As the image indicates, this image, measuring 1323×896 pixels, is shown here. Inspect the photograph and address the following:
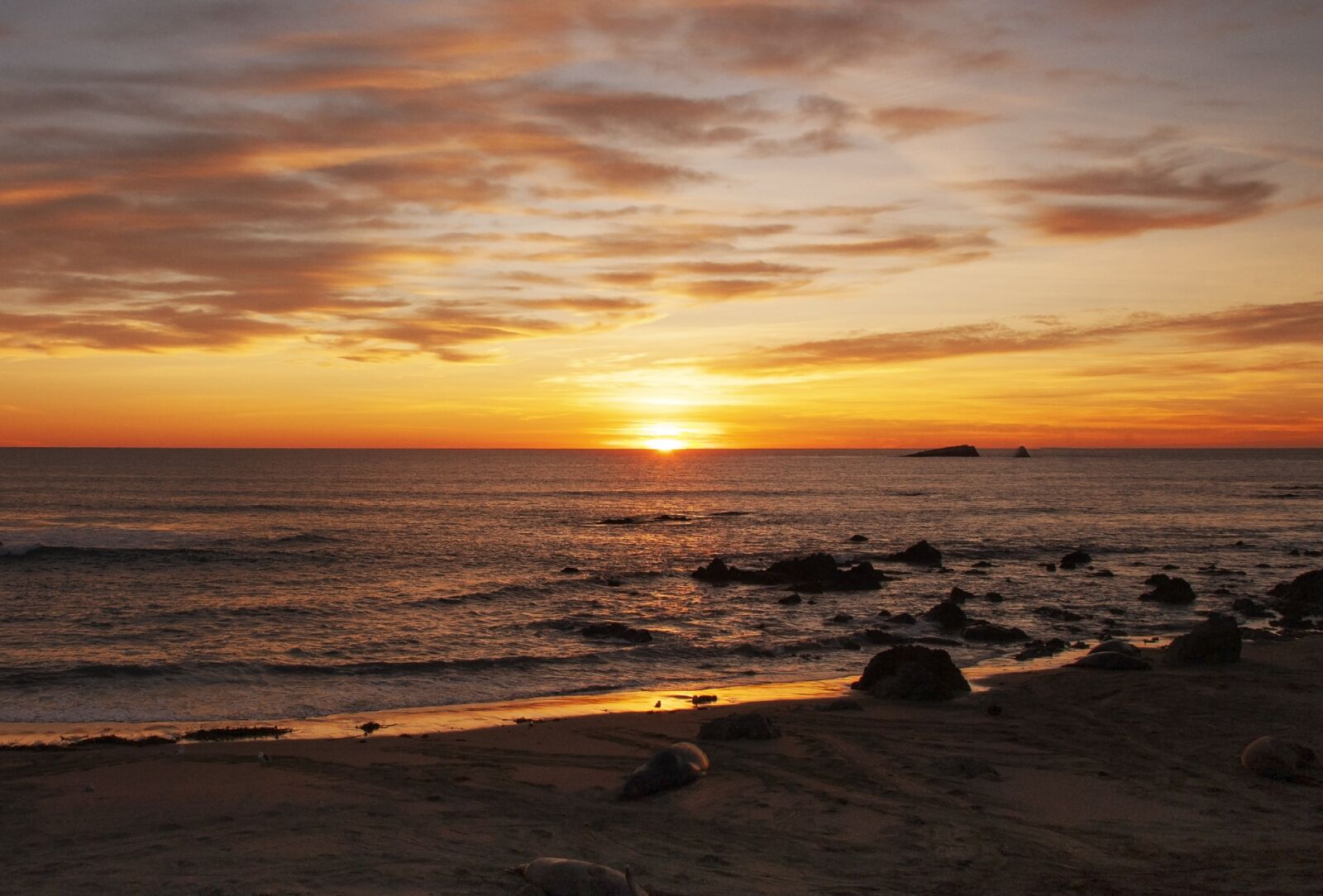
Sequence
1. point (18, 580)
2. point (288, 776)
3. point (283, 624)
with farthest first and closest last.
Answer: point (18, 580), point (283, 624), point (288, 776)

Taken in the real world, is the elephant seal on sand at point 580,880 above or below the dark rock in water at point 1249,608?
above

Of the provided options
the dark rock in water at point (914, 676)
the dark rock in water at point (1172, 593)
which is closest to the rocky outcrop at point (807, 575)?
the dark rock in water at point (1172, 593)

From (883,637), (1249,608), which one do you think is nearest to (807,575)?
(883,637)

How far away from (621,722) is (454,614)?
1585 cm

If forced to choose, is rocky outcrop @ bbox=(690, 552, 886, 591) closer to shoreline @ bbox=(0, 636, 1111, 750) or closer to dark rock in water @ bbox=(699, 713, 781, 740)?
shoreline @ bbox=(0, 636, 1111, 750)

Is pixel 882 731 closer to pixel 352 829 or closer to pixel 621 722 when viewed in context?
pixel 621 722

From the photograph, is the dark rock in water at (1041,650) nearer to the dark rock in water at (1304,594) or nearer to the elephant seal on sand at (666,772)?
the dark rock in water at (1304,594)

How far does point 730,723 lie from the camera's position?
16.3 m

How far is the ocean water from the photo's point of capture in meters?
22.9

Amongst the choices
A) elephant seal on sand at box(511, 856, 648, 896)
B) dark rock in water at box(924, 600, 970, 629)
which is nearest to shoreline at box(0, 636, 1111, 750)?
dark rock in water at box(924, 600, 970, 629)

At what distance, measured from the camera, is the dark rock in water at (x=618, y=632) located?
28.3 metres

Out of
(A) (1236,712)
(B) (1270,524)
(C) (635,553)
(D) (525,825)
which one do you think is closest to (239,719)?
(D) (525,825)

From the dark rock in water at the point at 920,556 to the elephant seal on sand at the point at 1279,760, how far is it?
3502 cm

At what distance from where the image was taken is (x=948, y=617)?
3067 centimetres
